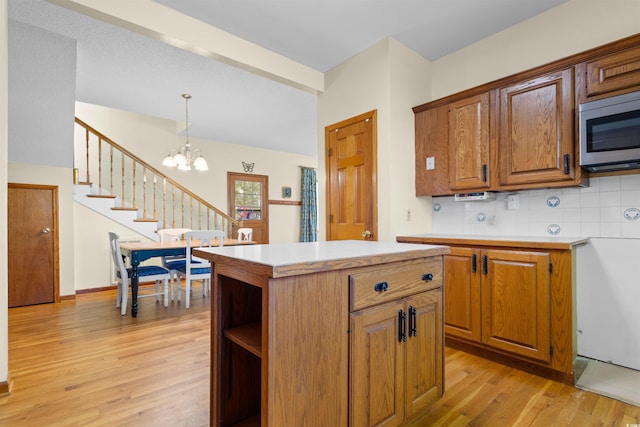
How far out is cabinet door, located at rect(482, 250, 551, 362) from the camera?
201 centimetres

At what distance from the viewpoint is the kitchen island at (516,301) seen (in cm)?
195

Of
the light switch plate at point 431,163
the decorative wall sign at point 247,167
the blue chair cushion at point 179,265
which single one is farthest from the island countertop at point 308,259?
the decorative wall sign at point 247,167

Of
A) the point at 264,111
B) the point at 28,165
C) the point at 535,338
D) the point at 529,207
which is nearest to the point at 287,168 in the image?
the point at 264,111

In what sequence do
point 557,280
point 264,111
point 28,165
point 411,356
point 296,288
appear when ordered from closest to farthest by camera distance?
point 296,288 < point 411,356 < point 557,280 < point 28,165 < point 264,111

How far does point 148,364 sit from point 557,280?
9.11 feet

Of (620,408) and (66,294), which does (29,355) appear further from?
(620,408)

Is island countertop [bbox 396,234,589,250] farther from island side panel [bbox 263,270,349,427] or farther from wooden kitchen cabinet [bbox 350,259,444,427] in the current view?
island side panel [bbox 263,270,349,427]

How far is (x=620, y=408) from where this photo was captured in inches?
66.8

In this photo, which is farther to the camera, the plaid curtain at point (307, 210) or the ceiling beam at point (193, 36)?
the plaid curtain at point (307, 210)

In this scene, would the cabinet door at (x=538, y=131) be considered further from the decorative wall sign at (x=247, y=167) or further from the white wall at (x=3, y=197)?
the decorative wall sign at (x=247, y=167)

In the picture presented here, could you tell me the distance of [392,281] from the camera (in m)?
1.36

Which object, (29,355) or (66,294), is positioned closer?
(29,355)

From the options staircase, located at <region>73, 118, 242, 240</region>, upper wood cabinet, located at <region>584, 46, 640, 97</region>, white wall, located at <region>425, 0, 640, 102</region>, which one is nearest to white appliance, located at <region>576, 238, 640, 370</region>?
upper wood cabinet, located at <region>584, 46, 640, 97</region>

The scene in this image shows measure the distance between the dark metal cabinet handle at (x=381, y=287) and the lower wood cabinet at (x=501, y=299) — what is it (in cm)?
129
